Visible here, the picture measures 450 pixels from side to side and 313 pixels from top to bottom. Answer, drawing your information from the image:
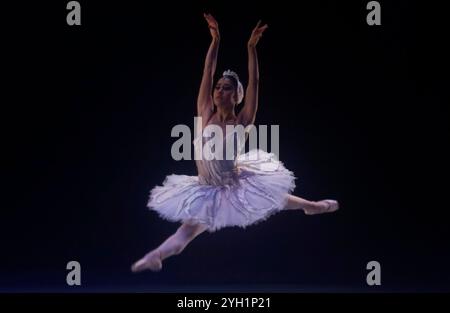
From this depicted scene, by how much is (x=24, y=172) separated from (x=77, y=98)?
604 mm

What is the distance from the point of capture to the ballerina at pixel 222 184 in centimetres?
389

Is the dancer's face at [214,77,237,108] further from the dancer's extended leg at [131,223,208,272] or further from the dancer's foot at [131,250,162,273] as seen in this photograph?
the dancer's foot at [131,250,162,273]

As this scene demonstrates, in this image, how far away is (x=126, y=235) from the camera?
13.6ft

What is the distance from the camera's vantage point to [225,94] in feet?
13.2

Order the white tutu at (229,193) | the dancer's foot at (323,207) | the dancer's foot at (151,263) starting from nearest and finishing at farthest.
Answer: the white tutu at (229,193) < the dancer's foot at (151,263) < the dancer's foot at (323,207)

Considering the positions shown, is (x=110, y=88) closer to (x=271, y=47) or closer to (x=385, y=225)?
(x=271, y=47)

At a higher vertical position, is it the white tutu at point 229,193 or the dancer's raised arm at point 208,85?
the dancer's raised arm at point 208,85

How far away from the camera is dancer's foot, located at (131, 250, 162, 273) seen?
159 inches

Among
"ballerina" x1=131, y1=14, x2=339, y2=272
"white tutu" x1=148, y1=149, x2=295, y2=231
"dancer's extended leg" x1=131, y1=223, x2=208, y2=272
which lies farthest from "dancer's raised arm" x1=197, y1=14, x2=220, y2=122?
"dancer's extended leg" x1=131, y1=223, x2=208, y2=272

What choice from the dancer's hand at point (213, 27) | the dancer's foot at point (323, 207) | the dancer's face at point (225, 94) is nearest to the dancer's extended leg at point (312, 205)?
the dancer's foot at point (323, 207)

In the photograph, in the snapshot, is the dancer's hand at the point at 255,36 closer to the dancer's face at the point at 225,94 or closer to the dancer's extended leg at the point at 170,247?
the dancer's face at the point at 225,94

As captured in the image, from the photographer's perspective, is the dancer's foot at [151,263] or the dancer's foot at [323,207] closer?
the dancer's foot at [151,263]

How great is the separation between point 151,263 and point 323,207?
1131 millimetres
